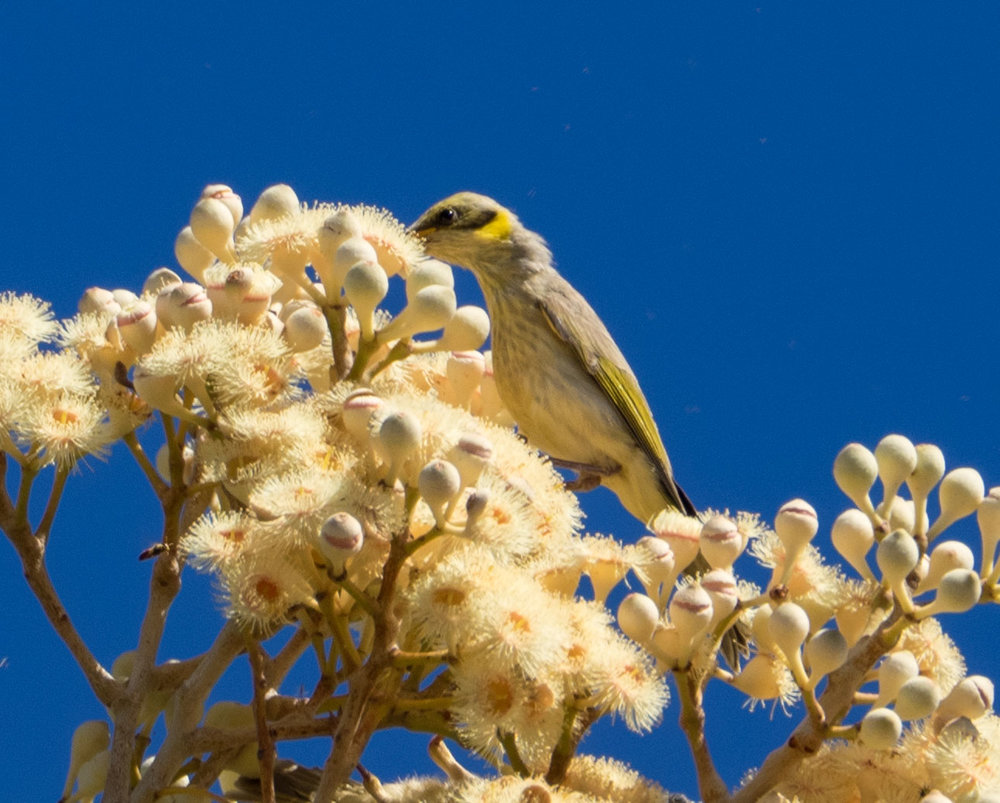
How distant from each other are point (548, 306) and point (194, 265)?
1.45 metres

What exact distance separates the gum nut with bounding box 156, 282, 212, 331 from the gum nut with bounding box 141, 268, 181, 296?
0.31 m

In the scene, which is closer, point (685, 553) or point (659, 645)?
point (659, 645)

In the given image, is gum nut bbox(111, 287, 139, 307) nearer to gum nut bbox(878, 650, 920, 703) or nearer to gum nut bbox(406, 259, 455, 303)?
gum nut bbox(406, 259, 455, 303)

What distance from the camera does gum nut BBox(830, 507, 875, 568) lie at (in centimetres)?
199

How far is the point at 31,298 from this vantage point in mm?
2336

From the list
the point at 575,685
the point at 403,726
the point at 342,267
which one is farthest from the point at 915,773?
the point at 342,267

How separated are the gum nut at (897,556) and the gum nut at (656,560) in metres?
0.30

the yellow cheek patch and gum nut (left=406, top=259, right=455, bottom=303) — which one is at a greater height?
the yellow cheek patch

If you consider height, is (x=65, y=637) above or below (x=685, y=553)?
below

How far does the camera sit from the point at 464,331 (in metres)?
2.33

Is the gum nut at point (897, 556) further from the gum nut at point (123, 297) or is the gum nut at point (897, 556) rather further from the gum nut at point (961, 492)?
the gum nut at point (123, 297)

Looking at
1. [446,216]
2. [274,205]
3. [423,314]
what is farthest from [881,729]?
[446,216]

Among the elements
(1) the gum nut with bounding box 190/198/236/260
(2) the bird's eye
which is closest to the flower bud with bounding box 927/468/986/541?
(1) the gum nut with bounding box 190/198/236/260

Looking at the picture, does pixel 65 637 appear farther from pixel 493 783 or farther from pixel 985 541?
pixel 985 541
